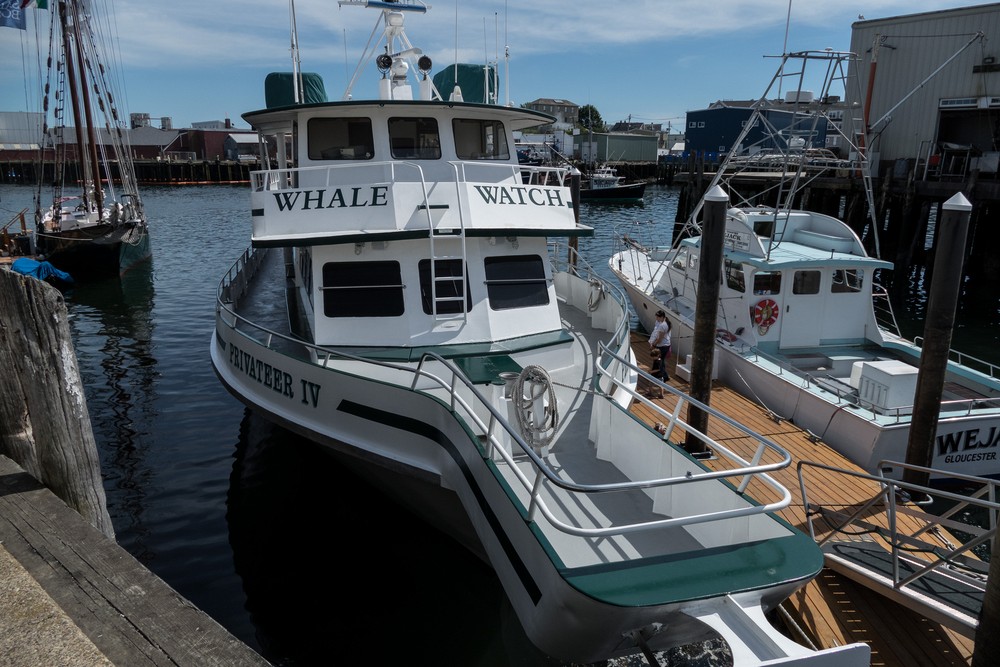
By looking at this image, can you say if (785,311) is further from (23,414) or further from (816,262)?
(23,414)

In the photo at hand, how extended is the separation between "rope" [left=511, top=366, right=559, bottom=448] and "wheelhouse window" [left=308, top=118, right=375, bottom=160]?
4.94 metres

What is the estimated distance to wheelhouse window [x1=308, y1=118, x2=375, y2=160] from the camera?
1011cm

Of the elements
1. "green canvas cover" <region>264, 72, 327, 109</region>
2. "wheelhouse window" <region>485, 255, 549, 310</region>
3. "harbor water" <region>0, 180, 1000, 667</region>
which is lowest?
"harbor water" <region>0, 180, 1000, 667</region>

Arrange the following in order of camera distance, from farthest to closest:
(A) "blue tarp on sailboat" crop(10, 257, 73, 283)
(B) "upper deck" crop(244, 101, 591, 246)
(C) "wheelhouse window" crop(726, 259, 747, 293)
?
(A) "blue tarp on sailboat" crop(10, 257, 73, 283), (C) "wheelhouse window" crop(726, 259, 747, 293), (B) "upper deck" crop(244, 101, 591, 246)

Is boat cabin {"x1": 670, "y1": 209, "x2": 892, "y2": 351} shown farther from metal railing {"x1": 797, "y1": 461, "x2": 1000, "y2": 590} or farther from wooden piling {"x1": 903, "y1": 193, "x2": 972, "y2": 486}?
metal railing {"x1": 797, "y1": 461, "x2": 1000, "y2": 590}

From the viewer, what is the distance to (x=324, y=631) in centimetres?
771

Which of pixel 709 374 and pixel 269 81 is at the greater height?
pixel 269 81

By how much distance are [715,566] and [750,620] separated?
505 mm

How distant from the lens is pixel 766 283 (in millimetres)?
13734

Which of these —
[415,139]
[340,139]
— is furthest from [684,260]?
[340,139]

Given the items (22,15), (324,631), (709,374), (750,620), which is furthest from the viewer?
(22,15)

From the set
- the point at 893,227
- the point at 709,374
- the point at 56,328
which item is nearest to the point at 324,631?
the point at 56,328

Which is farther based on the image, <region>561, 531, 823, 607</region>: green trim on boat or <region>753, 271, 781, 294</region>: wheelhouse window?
<region>753, 271, 781, 294</region>: wheelhouse window

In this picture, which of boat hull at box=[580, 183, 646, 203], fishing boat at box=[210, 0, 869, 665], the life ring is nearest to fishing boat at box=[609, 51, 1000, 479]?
the life ring
